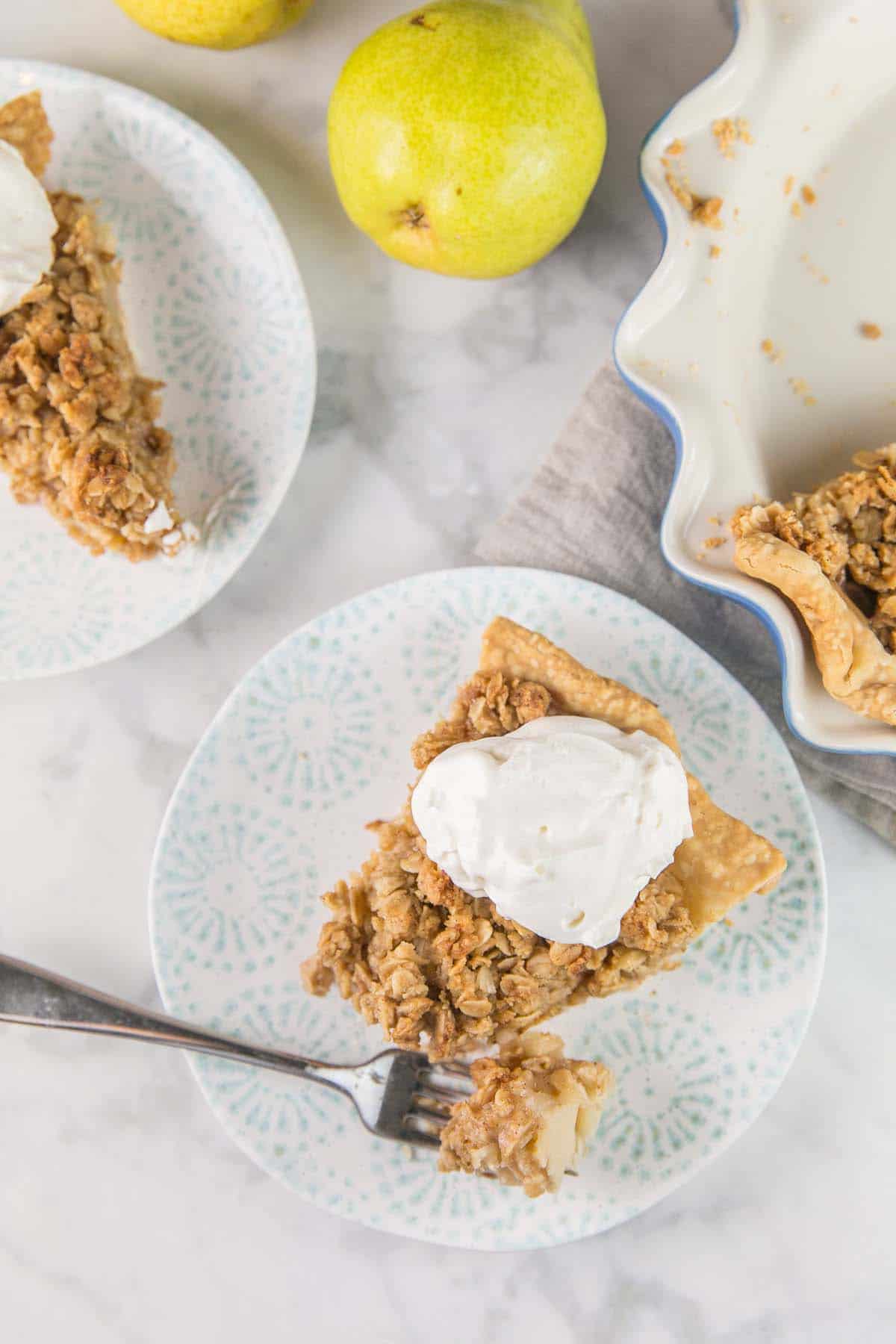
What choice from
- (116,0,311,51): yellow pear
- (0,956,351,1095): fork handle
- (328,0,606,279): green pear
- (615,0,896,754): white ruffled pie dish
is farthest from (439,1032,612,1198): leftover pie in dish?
(116,0,311,51): yellow pear

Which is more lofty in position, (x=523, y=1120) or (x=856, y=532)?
(x=856, y=532)

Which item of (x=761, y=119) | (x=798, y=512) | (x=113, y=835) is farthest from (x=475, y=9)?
(x=113, y=835)

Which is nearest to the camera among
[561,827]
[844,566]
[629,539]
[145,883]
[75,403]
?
[561,827]

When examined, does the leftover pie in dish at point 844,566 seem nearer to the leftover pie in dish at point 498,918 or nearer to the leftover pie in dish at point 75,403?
the leftover pie in dish at point 498,918

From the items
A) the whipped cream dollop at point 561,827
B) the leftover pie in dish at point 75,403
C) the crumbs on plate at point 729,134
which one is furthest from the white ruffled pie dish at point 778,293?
the leftover pie in dish at point 75,403

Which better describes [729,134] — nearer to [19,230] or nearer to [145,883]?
[19,230]

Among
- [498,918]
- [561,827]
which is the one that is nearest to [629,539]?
[561,827]
